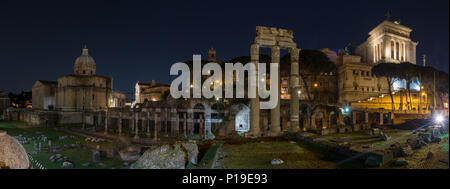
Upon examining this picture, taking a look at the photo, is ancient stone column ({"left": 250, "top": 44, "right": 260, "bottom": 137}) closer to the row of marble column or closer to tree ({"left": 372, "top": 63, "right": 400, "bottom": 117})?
the row of marble column

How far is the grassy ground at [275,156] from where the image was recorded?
1067cm

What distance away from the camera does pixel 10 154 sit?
7426 millimetres

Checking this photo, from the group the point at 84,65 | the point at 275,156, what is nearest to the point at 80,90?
the point at 84,65

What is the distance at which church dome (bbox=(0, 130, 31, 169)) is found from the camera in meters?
7.25

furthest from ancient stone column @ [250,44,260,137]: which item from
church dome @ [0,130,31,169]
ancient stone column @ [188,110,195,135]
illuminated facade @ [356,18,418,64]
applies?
illuminated facade @ [356,18,418,64]

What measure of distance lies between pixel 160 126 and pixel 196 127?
4.08 metres

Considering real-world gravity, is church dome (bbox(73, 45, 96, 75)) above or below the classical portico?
above

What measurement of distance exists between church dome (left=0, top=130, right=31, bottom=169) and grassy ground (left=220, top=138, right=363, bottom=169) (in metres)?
6.71

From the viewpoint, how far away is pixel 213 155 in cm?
1302

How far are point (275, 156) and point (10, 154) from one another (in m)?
10.2

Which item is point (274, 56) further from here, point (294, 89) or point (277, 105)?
point (277, 105)

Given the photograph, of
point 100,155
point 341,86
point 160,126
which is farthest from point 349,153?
point 341,86

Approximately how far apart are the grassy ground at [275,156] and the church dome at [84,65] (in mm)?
44972

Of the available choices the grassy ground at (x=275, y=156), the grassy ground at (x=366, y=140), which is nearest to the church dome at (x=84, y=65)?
the grassy ground at (x=275, y=156)
